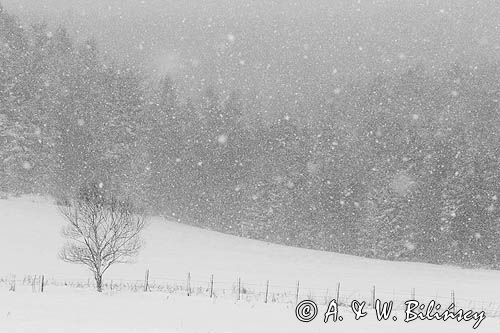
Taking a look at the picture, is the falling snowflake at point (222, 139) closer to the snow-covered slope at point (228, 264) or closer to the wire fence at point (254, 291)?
the snow-covered slope at point (228, 264)

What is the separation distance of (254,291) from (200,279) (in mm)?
4646

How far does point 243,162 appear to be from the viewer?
225 ft

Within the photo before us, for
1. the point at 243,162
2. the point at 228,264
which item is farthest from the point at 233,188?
the point at 228,264

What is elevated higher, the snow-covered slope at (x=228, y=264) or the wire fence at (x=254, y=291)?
the snow-covered slope at (x=228, y=264)

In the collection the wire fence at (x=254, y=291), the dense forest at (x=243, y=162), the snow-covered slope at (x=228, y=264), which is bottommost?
the wire fence at (x=254, y=291)

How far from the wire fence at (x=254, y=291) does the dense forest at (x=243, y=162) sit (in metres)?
19.0

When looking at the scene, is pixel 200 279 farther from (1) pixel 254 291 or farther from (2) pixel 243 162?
(2) pixel 243 162

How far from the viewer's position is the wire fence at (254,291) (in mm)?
25875

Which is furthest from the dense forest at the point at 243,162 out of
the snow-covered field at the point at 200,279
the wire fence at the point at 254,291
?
the wire fence at the point at 254,291

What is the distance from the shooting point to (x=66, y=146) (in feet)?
197

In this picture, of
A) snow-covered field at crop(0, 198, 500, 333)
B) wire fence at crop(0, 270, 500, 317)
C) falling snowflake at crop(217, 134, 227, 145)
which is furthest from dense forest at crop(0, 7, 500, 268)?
wire fence at crop(0, 270, 500, 317)

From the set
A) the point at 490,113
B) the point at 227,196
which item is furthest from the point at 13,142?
the point at 490,113

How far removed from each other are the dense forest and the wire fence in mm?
18975

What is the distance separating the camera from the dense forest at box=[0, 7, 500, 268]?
177 ft
